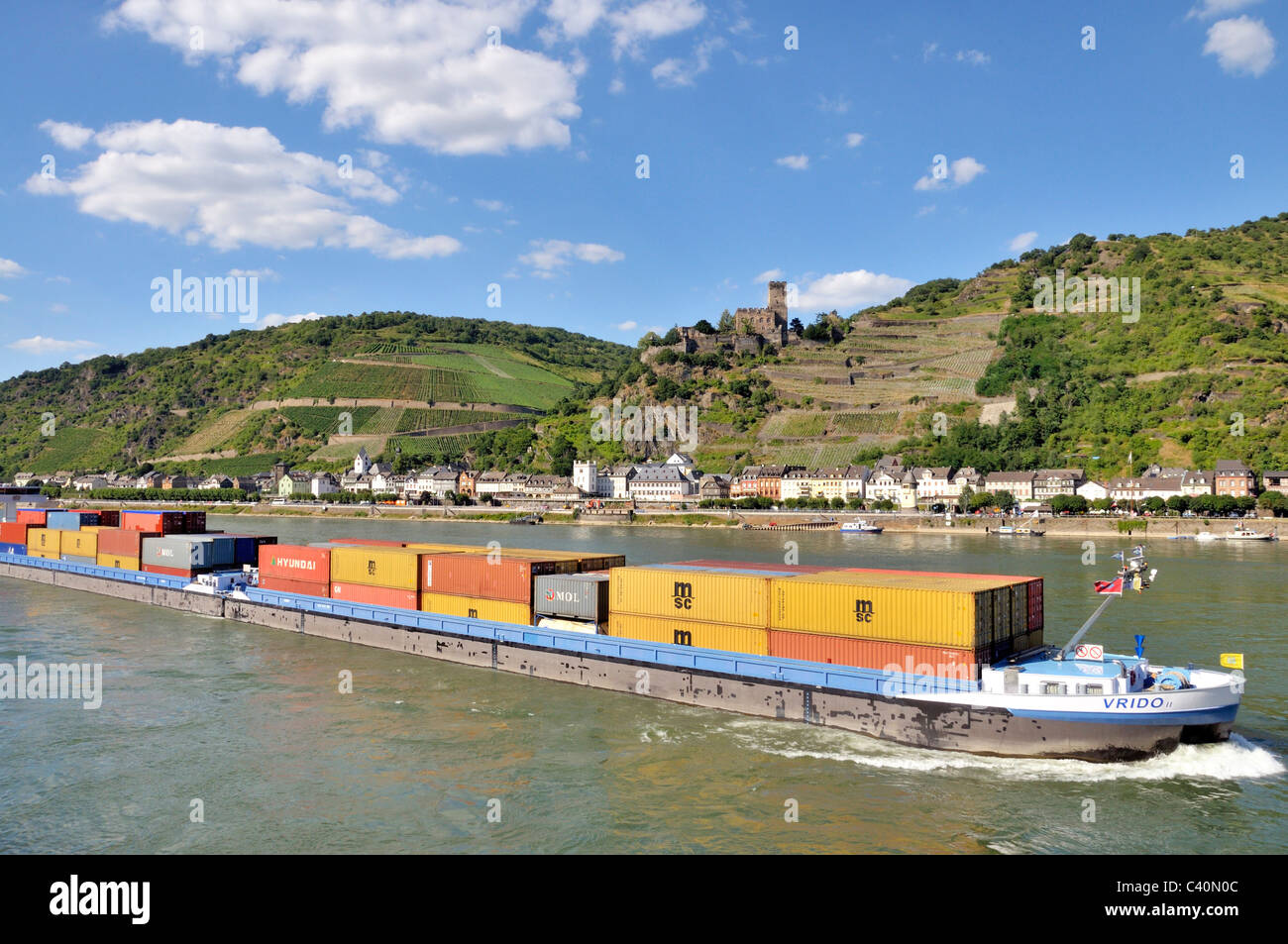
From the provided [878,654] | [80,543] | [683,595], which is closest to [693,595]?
[683,595]

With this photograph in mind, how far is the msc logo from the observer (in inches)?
1031

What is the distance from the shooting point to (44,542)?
58.7 meters

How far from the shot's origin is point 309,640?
36438 mm

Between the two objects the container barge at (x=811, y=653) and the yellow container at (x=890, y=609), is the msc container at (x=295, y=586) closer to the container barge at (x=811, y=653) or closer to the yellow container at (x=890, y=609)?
the container barge at (x=811, y=653)

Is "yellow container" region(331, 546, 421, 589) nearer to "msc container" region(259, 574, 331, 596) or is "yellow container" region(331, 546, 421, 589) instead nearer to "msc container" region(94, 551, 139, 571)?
"msc container" region(259, 574, 331, 596)

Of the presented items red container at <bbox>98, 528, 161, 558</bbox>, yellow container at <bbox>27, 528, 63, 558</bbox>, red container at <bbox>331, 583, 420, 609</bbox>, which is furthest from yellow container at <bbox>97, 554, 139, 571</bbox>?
red container at <bbox>331, 583, 420, 609</bbox>

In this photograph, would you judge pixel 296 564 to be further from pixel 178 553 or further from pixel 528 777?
pixel 528 777

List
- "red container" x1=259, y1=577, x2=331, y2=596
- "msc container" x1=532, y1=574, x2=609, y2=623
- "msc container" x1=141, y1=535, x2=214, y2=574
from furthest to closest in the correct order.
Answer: "msc container" x1=141, y1=535, x2=214, y2=574, "red container" x1=259, y1=577, x2=331, y2=596, "msc container" x1=532, y1=574, x2=609, y2=623

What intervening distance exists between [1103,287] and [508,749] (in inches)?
7838

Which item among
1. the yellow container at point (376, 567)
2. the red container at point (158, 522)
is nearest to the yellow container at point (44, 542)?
the red container at point (158, 522)

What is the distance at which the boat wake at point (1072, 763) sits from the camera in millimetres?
19344

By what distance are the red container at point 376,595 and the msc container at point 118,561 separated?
20.9 m

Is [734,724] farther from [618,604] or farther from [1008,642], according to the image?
[1008,642]
